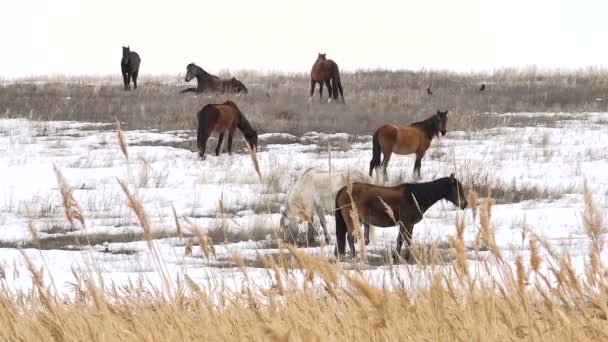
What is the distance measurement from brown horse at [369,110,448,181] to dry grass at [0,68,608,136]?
5441 millimetres

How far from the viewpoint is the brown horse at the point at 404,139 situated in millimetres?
13516

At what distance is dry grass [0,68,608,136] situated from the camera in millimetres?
21453

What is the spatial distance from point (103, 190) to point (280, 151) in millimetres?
5640

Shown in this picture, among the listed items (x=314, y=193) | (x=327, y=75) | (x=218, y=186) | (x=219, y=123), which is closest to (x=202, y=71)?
(x=327, y=75)

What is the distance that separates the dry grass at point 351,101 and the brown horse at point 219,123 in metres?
2.78

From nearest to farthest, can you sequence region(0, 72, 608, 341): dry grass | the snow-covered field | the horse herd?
region(0, 72, 608, 341): dry grass
the horse herd
the snow-covered field

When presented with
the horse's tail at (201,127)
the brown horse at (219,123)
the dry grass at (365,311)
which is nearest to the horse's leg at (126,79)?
the brown horse at (219,123)

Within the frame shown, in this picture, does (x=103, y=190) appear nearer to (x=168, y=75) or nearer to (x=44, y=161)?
(x=44, y=161)

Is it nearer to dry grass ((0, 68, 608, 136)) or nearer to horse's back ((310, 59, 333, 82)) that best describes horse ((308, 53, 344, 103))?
horse's back ((310, 59, 333, 82))

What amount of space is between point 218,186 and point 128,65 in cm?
1881

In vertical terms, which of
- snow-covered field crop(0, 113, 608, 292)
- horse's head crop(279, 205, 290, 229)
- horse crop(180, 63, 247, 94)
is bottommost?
snow-covered field crop(0, 113, 608, 292)

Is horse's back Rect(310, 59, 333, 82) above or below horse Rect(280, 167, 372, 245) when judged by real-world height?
above

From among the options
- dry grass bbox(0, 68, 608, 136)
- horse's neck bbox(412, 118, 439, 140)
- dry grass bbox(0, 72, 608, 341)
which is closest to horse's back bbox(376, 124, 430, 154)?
horse's neck bbox(412, 118, 439, 140)

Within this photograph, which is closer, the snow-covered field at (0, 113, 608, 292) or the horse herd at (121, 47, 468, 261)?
the horse herd at (121, 47, 468, 261)
